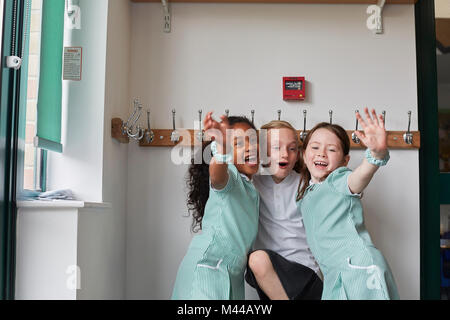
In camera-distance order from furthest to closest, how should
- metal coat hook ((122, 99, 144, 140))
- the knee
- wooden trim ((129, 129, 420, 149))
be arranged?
wooden trim ((129, 129, 420, 149)) → metal coat hook ((122, 99, 144, 140)) → the knee

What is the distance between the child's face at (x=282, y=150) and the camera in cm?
175

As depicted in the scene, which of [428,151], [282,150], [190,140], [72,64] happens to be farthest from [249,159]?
[428,151]

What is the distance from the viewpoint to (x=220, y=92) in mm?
2053

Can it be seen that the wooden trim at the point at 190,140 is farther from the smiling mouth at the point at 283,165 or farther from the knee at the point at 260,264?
the knee at the point at 260,264

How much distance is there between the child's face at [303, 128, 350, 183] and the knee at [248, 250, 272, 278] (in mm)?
342

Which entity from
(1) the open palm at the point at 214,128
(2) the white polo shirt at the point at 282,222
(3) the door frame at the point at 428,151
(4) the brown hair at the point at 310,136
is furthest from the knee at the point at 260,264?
(3) the door frame at the point at 428,151

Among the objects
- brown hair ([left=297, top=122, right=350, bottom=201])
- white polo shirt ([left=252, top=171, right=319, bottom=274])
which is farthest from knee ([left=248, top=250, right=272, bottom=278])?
brown hair ([left=297, top=122, right=350, bottom=201])

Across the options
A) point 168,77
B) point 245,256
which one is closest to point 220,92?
point 168,77

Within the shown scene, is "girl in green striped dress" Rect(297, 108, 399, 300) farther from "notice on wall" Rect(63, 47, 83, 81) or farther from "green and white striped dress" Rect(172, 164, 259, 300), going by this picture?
"notice on wall" Rect(63, 47, 83, 81)

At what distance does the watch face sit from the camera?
2.02 m

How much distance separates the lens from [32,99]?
1488 mm

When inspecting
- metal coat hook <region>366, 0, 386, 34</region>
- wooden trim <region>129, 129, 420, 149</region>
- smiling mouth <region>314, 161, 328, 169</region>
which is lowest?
smiling mouth <region>314, 161, 328, 169</region>

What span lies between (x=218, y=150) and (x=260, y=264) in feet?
1.30

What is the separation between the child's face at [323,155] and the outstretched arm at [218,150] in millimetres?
333
